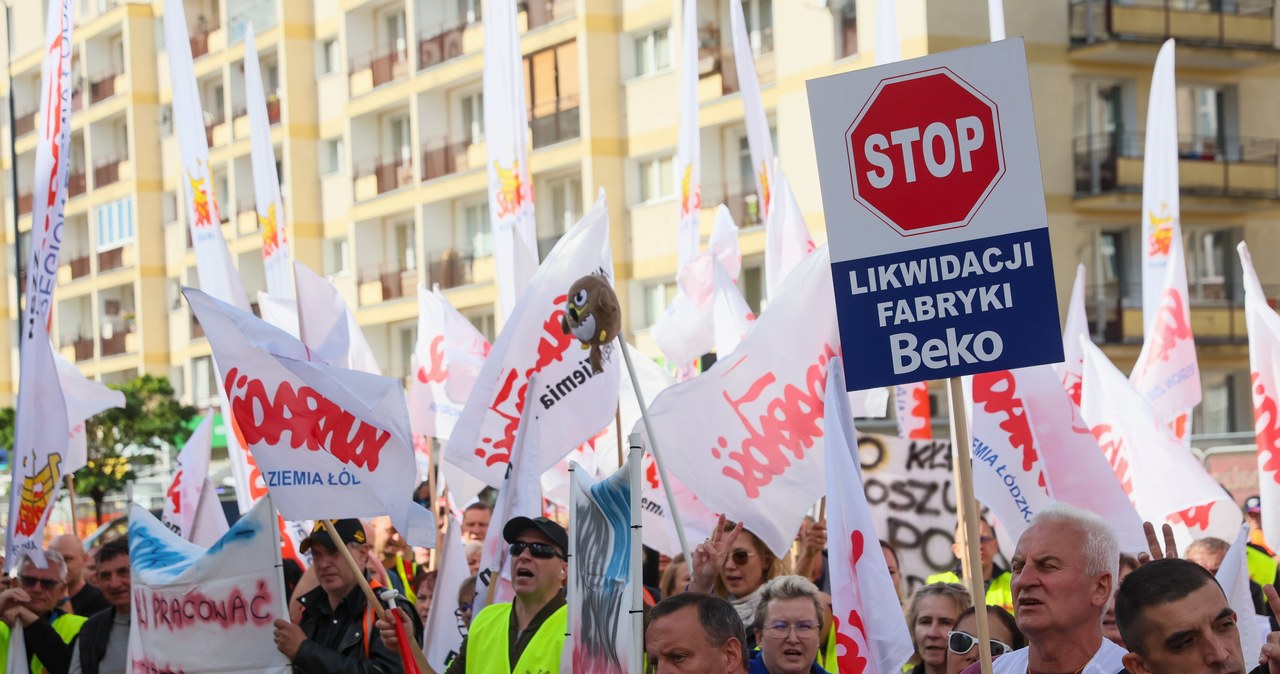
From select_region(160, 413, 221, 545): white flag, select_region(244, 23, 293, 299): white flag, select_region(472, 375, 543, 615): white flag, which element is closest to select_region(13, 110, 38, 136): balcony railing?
select_region(244, 23, 293, 299): white flag

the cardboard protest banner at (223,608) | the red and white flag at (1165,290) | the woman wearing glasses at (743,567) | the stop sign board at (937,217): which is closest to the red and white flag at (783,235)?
the red and white flag at (1165,290)

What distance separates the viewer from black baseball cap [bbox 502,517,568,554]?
6824 mm

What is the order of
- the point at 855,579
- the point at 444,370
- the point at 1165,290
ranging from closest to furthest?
1. the point at 855,579
2. the point at 1165,290
3. the point at 444,370

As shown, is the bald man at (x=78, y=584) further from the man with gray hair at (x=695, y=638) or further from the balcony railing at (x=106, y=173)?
the balcony railing at (x=106, y=173)

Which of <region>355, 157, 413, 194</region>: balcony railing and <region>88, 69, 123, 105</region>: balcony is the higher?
<region>88, 69, 123, 105</region>: balcony

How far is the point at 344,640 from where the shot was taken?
736cm

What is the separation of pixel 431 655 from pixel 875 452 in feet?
15.4

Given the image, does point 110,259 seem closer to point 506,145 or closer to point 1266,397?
point 506,145

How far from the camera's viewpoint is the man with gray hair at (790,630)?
627 cm

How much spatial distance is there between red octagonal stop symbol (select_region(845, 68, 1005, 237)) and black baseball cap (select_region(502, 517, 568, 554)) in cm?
209

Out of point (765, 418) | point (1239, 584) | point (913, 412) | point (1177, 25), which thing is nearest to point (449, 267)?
point (1177, 25)

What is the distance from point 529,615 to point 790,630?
101 centimetres

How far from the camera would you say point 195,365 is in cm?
4778

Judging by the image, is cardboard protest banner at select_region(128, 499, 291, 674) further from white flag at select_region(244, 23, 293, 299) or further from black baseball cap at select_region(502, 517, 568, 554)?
white flag at select_region(244, 23, 293, 299)
